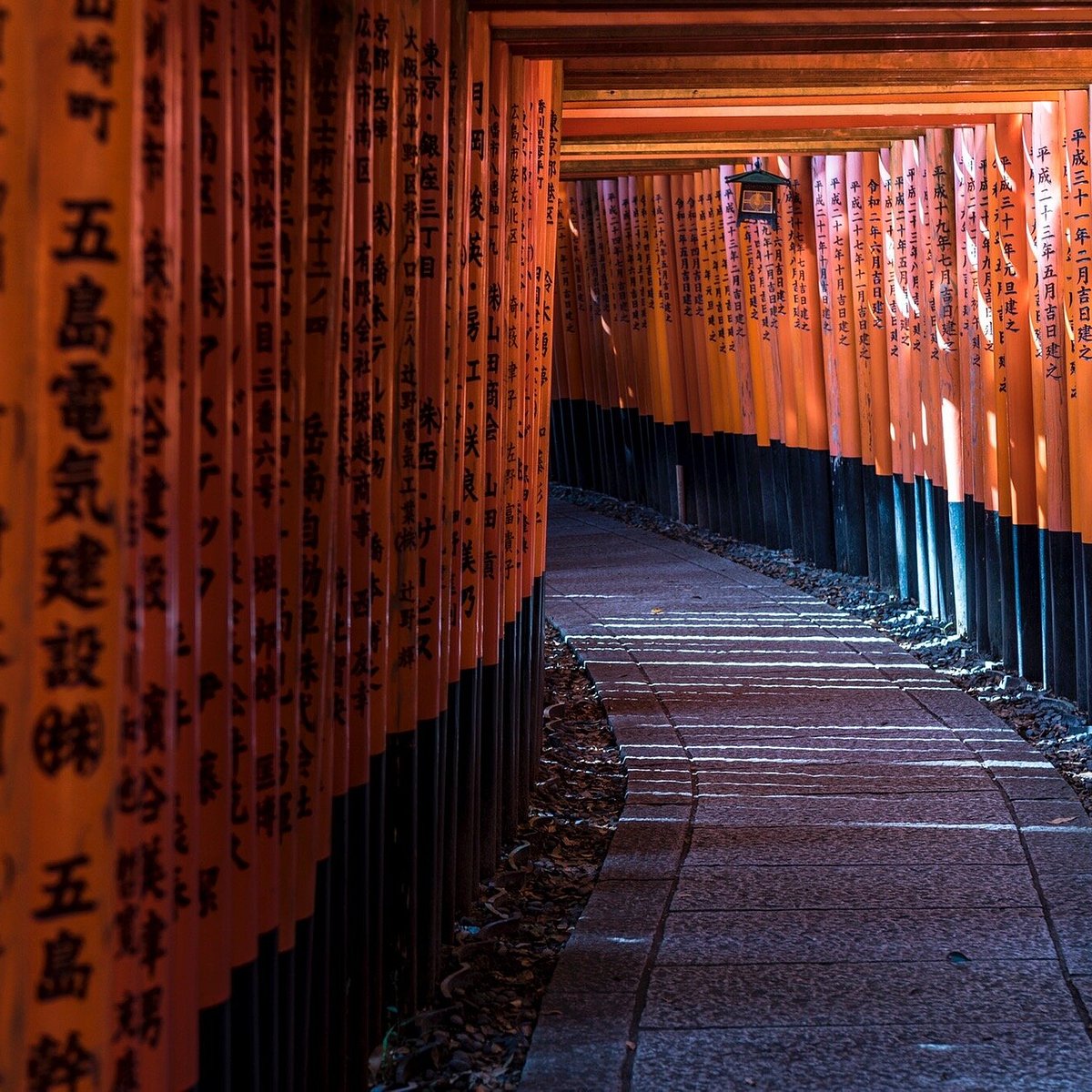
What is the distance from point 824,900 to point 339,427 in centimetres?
243

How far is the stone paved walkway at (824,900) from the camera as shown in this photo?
12.5ft

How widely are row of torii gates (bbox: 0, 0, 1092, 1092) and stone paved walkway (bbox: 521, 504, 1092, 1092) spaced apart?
58 cm

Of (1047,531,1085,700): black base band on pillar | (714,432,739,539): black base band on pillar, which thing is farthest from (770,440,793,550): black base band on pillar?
(1047,531,1085,700): black base band on pillar

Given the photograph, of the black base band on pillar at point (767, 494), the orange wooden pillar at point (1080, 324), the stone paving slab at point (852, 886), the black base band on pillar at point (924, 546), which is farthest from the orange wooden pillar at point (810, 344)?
the stone paving slab at point (852, 886)

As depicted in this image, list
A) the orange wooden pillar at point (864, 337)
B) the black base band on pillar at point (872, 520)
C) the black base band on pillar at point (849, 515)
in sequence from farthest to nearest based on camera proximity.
Result: the black base band on pillar at point (849, 515), the black base band on pillar at point (872, 520), the orange wooden pillar at point (864, 337)

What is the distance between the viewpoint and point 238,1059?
284cm

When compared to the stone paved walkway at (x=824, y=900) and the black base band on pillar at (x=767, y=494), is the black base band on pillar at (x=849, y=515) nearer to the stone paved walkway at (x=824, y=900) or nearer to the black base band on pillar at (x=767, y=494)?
the black base band on pillar at (x=767, y=494)

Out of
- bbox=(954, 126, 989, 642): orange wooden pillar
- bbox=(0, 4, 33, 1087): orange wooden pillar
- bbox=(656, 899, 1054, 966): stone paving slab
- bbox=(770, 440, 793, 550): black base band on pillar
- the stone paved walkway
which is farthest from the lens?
bbox=(770, 440, 793, 550): black base band on pillar

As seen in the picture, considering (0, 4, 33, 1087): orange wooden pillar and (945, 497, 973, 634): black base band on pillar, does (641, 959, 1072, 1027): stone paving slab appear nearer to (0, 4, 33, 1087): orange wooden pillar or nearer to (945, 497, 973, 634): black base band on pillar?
(0, 4, 33, 1087): orange wooden pillar

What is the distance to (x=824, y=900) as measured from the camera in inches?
195

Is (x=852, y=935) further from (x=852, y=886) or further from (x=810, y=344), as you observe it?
(x=810, y=344)

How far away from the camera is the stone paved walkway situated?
382cm

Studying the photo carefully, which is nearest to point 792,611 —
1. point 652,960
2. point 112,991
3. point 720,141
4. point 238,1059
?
point 720,141

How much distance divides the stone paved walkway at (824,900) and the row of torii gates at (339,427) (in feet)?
1.90
